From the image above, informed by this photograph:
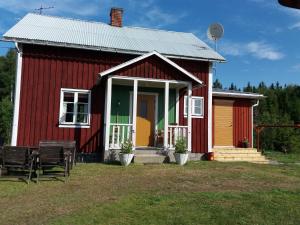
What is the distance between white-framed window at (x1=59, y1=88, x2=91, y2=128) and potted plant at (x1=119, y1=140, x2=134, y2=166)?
235 centimetres

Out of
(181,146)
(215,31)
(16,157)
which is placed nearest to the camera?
(16,157)

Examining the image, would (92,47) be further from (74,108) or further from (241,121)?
(241,121)

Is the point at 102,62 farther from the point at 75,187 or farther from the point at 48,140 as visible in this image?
the point at 75,187

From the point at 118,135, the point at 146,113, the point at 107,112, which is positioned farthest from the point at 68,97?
the point at 146,113

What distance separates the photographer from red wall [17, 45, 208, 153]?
42.8 feet

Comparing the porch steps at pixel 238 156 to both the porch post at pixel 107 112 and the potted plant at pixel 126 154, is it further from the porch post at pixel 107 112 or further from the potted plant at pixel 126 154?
the porch post at pixel 107 112

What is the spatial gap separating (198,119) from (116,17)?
6.82 meters

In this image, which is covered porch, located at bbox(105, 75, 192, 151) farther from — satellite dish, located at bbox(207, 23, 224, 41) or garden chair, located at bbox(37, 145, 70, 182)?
satellite dish, located at bbox(207, 23, 224, 41)

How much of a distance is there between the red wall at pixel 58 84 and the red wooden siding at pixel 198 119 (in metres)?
1.82

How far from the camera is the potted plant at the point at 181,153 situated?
1227 cm

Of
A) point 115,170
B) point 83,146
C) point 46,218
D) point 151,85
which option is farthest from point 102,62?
point 46,218

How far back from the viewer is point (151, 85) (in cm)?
1428

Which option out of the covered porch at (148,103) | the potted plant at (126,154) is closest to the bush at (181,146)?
the covered porch at (148,103)

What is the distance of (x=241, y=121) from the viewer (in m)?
18.0
